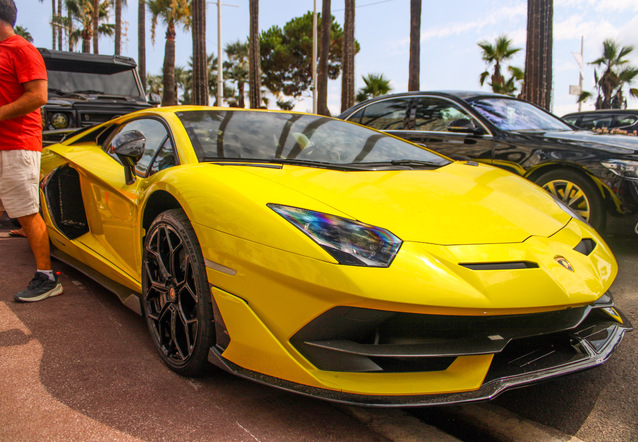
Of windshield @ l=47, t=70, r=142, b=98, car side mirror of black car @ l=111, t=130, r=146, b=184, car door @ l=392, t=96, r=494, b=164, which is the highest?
windshield @ l=47, t=70, r=142, b=98

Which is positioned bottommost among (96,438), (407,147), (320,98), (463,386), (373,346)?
(96,438)

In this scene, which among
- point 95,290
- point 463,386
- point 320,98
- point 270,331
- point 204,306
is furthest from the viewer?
point 320,98

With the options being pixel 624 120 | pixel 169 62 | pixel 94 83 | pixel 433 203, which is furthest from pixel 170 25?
pixel 433 203

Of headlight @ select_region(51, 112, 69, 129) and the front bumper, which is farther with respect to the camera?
headlight @ select_region(51, 112, 69, 129)

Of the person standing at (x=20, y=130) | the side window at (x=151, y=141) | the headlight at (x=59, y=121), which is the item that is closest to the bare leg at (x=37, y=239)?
the person standing at (x=20, y=130)

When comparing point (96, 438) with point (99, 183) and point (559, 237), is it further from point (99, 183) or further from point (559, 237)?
point (559, 237)

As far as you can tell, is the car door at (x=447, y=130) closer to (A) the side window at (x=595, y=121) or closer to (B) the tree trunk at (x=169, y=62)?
(A) the side window at (x=595, y=121)

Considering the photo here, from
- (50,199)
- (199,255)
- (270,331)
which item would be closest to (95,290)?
(50,199)

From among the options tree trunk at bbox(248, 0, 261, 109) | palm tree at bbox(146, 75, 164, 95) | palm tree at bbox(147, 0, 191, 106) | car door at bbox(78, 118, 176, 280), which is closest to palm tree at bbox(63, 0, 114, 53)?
palm tree at bbox(146, 75, 164, 95)

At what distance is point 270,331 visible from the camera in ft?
5.91

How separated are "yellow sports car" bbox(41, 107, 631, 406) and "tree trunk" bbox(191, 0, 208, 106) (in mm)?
13225

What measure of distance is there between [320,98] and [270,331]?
58.4ft

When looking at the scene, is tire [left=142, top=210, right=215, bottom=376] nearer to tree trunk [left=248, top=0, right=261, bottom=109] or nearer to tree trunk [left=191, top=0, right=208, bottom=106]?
tree trunk [left=191, top=0, right=208, bottom=106]

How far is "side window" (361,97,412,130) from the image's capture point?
19.0 ft
